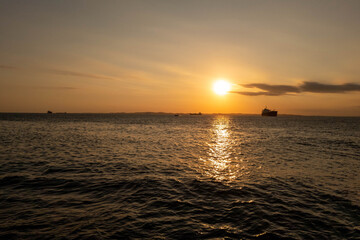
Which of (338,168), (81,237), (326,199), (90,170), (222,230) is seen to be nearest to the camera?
(81,237)

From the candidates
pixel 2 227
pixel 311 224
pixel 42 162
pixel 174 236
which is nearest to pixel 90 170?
pixel 42 162

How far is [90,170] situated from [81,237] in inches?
421

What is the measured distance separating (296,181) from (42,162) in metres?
23.2

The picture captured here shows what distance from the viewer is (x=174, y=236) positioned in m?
8.02

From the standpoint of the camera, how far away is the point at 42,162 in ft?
66.3

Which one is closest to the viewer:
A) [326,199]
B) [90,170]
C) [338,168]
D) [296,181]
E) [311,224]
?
[311,224]

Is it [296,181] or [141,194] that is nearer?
[141,194]

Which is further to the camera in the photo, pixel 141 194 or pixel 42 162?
pixel 42 162

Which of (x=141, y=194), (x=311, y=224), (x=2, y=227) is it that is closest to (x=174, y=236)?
(x=141, y=194)

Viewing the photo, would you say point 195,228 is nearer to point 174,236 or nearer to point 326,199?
point 174,236

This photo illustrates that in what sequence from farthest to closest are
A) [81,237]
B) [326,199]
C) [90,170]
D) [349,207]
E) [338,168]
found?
[338,168] → [90,170] → [326,199] → [349,207] → [81,237]

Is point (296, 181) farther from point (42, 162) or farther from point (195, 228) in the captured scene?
point (42, 162)

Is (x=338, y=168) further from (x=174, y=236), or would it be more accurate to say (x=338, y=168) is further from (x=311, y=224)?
(x=174, y=236)

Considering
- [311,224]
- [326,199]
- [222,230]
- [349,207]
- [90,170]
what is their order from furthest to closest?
[90,170] → [326,199] → [349,207] → [311,224] → [222,230]
